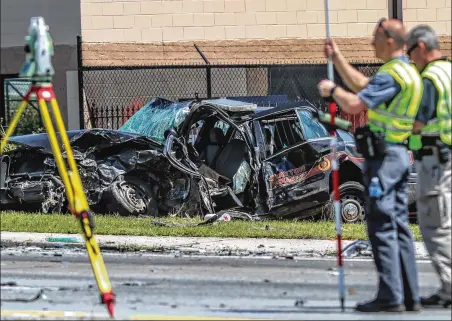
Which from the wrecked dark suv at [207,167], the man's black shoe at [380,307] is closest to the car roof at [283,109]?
the wrecked dark suv at [207,167]

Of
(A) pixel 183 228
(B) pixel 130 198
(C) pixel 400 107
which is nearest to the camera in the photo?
(C) pixel 400 107

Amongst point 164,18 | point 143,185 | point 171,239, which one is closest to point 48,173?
point 143,185

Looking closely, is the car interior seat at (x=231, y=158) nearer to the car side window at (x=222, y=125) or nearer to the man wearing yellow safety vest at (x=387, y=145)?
the car side window at (x=222, y=125)

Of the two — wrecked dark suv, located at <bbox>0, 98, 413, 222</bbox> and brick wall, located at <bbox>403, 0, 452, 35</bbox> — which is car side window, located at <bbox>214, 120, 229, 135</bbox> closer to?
wrecked dark suv, located at <bbox>0, 98, 413, 222</bbox>

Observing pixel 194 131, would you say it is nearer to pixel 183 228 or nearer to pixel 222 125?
pixel 222 125

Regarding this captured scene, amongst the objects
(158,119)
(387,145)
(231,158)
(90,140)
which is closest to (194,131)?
(231,158)

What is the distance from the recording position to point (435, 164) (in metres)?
7.01

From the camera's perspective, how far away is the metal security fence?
21297 millimetres

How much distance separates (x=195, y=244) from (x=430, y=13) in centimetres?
1261

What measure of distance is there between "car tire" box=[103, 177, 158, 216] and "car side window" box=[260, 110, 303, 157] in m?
1.78

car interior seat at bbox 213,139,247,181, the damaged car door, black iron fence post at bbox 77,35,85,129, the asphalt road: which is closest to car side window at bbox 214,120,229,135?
the damaged car door

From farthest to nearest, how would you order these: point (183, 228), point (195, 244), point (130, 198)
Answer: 1. point (130, 198)
2. point (183, 228)
3. point (195, 244)

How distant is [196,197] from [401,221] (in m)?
6.95

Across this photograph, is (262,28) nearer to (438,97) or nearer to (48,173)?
(48,173)
